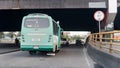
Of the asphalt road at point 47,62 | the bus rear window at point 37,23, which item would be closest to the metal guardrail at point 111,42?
the asphalt road at point 47,62

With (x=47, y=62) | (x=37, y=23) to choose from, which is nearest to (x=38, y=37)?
(x=37, y=23)

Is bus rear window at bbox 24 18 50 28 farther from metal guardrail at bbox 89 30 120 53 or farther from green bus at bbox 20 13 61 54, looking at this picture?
metal guardrail at bbox 89 30 120 53

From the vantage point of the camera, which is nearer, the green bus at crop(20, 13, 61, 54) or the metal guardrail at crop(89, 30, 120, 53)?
the metal guardrail at crop(89, 30, 120, 53)

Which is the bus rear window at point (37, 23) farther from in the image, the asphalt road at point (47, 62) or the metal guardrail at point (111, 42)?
the metal guardrail at point (111, 42)

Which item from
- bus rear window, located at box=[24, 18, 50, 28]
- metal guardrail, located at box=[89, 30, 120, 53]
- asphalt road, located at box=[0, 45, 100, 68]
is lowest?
asphalt road, located at box=[0, 45, 100, 68]

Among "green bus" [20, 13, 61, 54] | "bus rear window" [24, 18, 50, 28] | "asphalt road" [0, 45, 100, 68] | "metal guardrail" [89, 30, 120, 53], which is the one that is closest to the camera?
"metal guardrail" [89, 30, 120, 53]

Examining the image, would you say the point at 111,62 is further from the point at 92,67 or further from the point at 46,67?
the point at 46,67

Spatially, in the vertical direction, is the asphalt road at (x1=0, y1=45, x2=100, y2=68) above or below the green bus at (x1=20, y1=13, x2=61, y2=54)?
below

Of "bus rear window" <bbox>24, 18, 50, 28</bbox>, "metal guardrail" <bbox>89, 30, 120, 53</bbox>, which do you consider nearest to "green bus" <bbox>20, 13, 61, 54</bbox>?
"bus rear window" <bbox>24, 18, 50, 28</bbox>

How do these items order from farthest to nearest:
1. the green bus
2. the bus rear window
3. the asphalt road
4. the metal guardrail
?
1. the bus rear window
2. the green bus
3. the asphalt road
4. the metal guardrail

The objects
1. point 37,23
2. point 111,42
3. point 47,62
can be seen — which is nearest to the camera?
point 111,42

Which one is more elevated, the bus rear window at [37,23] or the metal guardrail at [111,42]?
the bus rear window at [37,23]

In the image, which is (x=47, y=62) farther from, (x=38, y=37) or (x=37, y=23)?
(x=37, y=23)

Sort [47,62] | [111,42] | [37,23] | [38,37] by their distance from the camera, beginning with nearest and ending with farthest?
[111,42]
[47,62]
[38,37]
[37,23]
